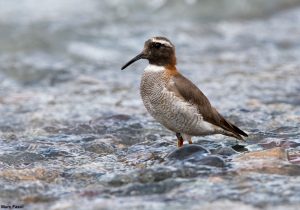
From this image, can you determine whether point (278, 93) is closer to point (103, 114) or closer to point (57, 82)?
point (103, 114)

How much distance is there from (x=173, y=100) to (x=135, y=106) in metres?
4.06

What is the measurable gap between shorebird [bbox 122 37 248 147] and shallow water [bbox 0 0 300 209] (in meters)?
0.32

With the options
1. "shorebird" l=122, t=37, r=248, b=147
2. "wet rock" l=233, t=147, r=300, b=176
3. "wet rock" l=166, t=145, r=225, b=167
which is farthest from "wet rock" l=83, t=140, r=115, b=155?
"wet rock" l=233, t=147, r=300, b=176

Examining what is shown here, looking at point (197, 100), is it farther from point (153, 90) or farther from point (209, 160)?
point (209, 160)

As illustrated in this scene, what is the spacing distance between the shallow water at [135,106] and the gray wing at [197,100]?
289 mm

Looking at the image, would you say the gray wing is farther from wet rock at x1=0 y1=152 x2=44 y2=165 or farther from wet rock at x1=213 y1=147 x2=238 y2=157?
wet rock at x1=0 y1=152 x2=44 y2=165

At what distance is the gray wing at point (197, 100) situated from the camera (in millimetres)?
8945

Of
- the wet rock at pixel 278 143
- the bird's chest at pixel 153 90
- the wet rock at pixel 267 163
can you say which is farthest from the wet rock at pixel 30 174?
the wet rock at pixel 278 143

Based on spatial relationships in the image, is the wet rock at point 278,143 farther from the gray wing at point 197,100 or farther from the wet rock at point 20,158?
the wet rock at point 20,158

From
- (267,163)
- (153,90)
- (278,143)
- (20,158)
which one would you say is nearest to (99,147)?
(20,158)

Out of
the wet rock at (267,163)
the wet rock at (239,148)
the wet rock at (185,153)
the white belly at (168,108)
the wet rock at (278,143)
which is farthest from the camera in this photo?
the wet rock at (278,143)

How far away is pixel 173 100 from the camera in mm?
8805

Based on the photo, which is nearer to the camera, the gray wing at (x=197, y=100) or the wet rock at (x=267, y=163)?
the wet rock at (x=267, y=163)

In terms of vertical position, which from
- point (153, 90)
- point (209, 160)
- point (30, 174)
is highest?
point (153, 90)
